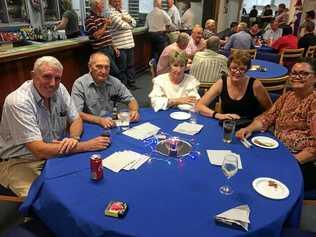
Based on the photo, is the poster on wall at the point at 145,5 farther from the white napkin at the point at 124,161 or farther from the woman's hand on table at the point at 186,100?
the white napkin at the point at 124,161

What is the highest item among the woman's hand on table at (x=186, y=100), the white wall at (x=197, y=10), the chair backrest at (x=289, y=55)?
the white wall at (x=197, y=10)

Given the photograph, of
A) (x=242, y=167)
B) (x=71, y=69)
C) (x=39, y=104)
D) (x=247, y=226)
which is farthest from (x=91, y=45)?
(x=247, y=226)

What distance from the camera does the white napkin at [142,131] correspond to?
75.4 inches

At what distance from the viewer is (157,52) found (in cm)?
662

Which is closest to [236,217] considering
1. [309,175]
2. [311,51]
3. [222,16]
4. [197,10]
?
[309,175]

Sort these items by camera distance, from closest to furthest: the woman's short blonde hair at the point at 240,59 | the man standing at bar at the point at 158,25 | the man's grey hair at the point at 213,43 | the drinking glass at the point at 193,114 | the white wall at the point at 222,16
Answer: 1. the drinking glass at the point at 193,114
2. the woman's short blonde hair at the point at 240,59
3. the man's grey hair at the point at 213,43
4. the man standing at bar at the point at 158,25
5. the white wall at the point at 222,16

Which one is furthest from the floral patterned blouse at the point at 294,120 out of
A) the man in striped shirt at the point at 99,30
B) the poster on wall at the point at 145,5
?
the poster on wall at the point at 145,5

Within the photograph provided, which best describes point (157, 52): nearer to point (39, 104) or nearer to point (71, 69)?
point (71, 69)

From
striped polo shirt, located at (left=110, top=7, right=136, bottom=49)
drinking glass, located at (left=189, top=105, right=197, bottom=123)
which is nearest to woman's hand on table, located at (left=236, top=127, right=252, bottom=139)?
drinking glass, located at (left=189, top=105, right=197, bottom=123)

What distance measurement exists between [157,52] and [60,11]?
2322 millimetres

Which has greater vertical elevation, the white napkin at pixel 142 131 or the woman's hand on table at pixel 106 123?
the woman's hand on table at pixel 106 123

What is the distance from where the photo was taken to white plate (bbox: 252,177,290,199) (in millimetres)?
1348

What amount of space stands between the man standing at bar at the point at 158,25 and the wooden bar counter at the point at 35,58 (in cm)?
205

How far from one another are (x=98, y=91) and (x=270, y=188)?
168cm
